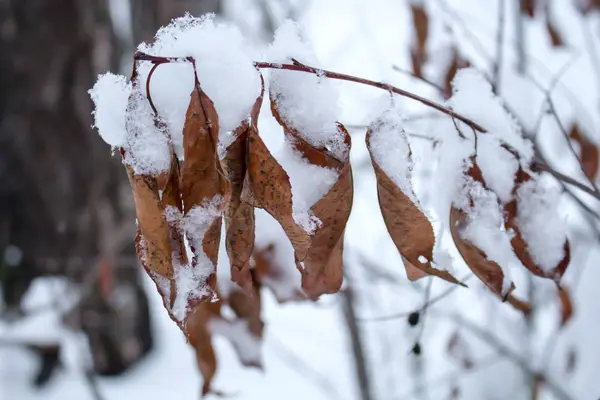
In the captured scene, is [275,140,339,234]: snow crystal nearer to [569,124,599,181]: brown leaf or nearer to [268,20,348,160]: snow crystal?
[268,20,348,160]: snow crystal

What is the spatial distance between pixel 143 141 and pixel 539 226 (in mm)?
355

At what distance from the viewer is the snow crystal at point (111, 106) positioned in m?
0.40

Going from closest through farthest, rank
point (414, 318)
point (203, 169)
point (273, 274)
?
point (203, 169)
point (414, 318)
point (273, 274)

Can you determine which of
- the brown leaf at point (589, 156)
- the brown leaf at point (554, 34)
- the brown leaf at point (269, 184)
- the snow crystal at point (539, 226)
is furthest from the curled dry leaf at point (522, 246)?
the brown leaf at point (554, 34)

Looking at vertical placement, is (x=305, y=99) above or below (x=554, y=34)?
below

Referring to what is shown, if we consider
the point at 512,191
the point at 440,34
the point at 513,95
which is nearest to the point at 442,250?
the point at 512,191

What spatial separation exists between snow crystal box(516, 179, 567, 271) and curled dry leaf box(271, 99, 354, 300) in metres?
0.18

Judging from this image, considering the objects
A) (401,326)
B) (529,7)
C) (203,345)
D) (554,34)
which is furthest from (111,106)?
(401,326)

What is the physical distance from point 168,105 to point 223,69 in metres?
0.05

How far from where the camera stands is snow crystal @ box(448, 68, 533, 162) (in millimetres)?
497

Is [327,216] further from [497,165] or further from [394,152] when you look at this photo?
[497,165]

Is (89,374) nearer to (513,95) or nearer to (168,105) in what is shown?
(168,105)

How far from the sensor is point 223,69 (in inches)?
15.2

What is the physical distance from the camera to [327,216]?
15.6 inches
